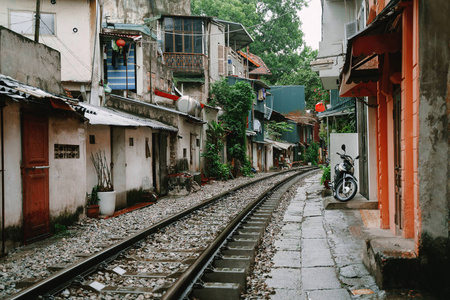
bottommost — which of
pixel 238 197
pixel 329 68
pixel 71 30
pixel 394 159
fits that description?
pixel 238 197

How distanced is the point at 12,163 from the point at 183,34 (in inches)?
829

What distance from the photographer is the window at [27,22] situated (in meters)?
15.1

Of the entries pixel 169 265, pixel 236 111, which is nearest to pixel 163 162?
pixel 169 265

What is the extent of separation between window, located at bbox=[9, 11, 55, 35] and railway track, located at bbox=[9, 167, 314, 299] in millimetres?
9790

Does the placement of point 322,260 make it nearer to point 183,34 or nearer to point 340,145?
point 340,145

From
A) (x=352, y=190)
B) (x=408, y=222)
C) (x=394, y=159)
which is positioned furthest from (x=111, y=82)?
(x=408, y=222)

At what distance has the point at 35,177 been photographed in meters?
7.95

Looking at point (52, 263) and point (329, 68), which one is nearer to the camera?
point (52, 263)

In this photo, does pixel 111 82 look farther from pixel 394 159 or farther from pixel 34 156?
pixel 394 159

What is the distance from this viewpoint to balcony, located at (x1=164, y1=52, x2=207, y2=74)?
26531 millimetres

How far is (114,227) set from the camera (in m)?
9.29

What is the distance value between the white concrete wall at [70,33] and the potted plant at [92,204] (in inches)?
231

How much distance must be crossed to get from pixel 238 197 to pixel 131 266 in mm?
9352

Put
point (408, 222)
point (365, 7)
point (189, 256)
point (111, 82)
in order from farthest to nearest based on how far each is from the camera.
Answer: point (111, 82) < point (365, 7) < point (189, 256) < point (408, 222)
